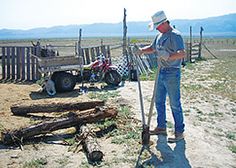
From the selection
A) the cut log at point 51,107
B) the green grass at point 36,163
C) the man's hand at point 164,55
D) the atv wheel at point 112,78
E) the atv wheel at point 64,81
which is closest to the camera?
the green grass at point 36,163

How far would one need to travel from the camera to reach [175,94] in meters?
5.56

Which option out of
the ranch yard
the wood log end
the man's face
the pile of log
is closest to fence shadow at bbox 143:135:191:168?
the ranch yard

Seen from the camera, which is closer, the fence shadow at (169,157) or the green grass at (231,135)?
the fence shadow at (169,157)

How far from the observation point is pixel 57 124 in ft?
20.1

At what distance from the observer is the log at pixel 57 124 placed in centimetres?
570

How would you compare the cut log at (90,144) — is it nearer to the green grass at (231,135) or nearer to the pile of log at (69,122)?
the pile of log at (69,122)

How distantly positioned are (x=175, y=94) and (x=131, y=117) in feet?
6.38

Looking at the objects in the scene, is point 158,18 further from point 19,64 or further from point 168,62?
point 19,64

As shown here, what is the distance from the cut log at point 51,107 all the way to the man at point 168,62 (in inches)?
79.3

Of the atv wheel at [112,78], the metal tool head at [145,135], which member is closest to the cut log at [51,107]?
the metal tool head at [145,135]

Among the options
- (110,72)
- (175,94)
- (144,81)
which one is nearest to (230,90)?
(144,81)

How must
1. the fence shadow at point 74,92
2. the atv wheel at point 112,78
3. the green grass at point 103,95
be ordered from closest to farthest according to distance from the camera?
1. the green grass at point 103,95
2. the fence shadow at point 74,92
3. the atv wheel at point 112,78

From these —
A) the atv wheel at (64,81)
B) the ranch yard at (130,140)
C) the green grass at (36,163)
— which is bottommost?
the green grass at (36,163)

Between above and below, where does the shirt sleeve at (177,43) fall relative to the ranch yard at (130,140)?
above
